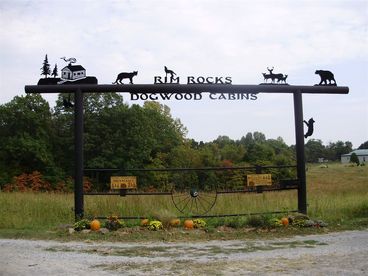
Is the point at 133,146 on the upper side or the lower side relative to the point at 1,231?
upper

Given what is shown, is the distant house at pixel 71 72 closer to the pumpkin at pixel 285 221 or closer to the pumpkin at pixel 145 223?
the pumpkin at pixel 145 223

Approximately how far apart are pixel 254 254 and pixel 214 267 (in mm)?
1415

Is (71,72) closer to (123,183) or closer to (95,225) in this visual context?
(123,183)

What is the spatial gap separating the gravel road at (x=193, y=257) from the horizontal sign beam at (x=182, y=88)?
433 cm

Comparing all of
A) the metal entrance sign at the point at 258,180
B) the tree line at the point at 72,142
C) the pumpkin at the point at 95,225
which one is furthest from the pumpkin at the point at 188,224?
the tree line at the point at 72,142

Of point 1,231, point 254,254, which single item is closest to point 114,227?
point 1,231

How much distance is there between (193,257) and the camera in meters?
7.93

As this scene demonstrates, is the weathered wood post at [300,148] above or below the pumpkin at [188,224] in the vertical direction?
above

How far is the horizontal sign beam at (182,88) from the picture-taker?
12148mm

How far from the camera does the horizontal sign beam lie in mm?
12148

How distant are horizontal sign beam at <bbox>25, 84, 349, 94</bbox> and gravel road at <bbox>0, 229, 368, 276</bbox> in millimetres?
4325

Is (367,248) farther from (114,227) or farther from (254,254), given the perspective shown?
(114,227)

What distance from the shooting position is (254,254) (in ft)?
26.9

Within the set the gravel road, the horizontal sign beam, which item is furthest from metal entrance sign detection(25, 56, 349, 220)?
the gravel road
